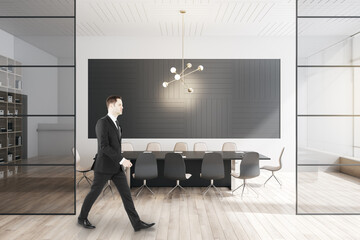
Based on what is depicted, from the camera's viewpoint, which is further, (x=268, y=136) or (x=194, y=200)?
(x=268, y=136)

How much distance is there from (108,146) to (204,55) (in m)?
5.24

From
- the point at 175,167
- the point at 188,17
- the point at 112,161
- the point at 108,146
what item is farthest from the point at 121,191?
the point at 188,17

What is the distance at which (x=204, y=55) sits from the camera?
7.96 m

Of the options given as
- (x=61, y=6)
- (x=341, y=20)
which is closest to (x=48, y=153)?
(x=61, y=6)

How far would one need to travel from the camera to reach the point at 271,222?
3.88 meters

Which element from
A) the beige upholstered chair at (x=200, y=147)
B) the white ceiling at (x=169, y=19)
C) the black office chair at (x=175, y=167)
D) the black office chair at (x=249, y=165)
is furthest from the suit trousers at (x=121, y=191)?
the white ceiling at (x=169, y=19)

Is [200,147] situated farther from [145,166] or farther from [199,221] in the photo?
[199,221]

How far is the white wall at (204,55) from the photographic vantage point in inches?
313

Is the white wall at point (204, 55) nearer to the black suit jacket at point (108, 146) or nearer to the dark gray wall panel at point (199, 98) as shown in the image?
the dark gray wall panel at point (199, 98)

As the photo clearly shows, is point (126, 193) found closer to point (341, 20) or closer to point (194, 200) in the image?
point (194, 200)

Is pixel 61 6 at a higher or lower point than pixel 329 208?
higher

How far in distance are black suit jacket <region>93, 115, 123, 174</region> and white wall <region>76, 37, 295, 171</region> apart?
14.6ft

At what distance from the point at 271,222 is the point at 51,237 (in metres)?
2.81

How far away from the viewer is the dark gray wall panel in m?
7.94
